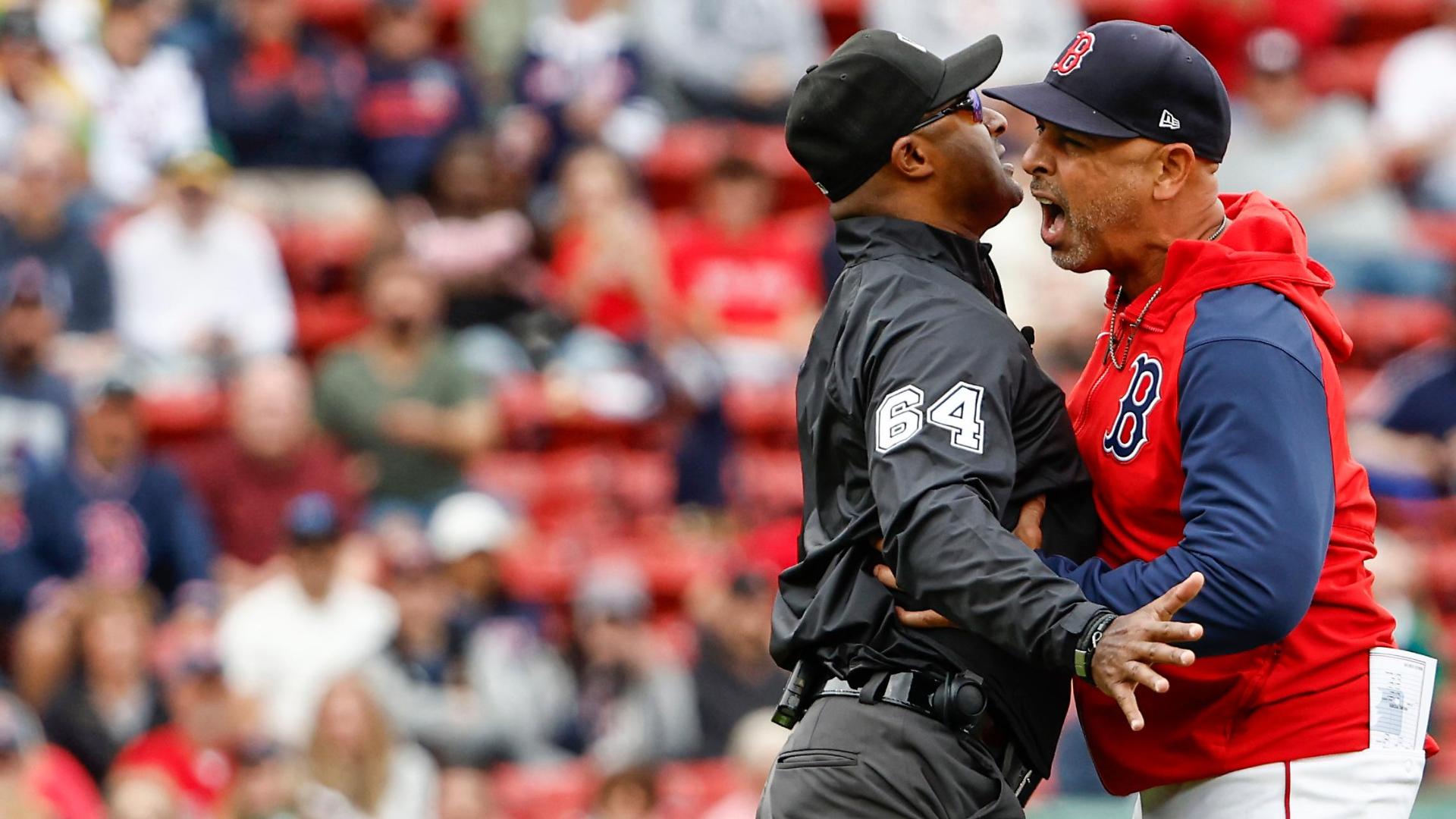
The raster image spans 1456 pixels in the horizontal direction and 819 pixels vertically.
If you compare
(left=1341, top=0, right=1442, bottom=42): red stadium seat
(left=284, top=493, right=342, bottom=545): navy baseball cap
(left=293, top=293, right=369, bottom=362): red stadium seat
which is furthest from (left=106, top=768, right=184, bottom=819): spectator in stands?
(left=1341, top=0, right=1442, bottom=42): red stadium seat

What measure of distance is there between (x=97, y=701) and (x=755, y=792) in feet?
7.42

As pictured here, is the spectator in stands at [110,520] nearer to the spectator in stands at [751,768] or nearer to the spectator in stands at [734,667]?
the spectator in stands at [734,667]

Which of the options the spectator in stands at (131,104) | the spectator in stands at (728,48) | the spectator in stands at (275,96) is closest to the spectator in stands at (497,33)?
the spectator in stands at (728,48)

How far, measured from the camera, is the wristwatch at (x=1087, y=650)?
3053 mm

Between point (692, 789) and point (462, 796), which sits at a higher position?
point (692, 789)

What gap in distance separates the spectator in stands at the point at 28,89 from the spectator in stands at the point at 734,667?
11.7 ft

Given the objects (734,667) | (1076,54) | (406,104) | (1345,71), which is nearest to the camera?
(1076,54)

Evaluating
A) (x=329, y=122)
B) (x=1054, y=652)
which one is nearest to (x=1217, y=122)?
(x=1054, y=652)

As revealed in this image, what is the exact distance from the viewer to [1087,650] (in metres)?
3.05

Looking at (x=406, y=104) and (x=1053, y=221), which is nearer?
(x=1053, y=221)

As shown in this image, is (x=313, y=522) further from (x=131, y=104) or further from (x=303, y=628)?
(x=131, y=104)

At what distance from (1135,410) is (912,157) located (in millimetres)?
579

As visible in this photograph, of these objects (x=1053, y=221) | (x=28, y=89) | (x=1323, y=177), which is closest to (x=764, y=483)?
(x=1323, y=177)

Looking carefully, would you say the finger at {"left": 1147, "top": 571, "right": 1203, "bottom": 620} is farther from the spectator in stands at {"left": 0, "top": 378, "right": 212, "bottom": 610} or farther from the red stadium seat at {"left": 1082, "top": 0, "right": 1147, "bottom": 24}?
the red stadium seat at {"left": 1082, "top": 0, "right": 1147, "bottom": 24}
